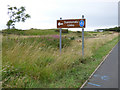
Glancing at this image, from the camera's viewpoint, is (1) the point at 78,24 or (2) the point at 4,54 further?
(1) the point at 78,24

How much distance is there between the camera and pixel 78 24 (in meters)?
7.05

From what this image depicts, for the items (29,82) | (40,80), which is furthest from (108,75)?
(29,82)

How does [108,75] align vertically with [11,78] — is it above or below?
below

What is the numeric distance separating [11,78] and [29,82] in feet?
1.65

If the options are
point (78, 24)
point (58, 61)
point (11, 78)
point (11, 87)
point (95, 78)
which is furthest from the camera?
point (78, 24)

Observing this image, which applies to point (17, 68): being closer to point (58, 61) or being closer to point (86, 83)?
point (58, 61)

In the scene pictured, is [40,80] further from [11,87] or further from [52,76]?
[11,87]

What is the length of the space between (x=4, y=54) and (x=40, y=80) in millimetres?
1965

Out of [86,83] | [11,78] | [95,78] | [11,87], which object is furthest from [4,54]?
[95,78]

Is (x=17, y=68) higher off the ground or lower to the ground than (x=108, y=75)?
higher

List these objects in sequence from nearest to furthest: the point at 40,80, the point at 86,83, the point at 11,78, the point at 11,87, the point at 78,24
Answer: the point at 11,87, the point at 11,78, the point at 40,80, the point at 86,83, the point at 78,24

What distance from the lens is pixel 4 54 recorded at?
495 cm

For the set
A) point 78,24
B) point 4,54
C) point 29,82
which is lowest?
point 29,82

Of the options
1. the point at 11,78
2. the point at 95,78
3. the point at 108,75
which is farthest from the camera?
the point at 108,75
